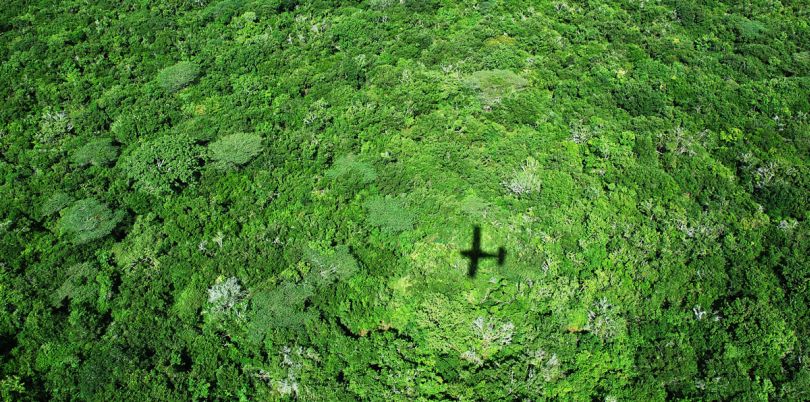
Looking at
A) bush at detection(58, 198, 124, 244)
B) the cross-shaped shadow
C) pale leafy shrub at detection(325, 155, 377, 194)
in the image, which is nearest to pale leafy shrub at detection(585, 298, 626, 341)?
the cross-shaped shadow

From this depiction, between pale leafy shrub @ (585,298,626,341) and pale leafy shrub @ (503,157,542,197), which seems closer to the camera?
pale leafy shrub @ (585,298,626,341)

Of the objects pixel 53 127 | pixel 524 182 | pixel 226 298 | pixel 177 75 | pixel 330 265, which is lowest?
pixel 226 298

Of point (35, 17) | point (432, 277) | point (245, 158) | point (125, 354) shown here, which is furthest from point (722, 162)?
point (35, 17)

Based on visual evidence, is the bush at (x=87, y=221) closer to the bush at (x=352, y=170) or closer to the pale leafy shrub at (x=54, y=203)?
the pale leafy shrub at (x=54, y=203)

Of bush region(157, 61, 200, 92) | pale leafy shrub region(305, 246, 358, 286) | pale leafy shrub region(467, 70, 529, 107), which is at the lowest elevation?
pale leafy shrub region(305, 246, 358, 286)

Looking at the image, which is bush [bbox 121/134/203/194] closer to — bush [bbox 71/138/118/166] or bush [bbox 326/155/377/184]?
bush [bbox 71/138/118/166]

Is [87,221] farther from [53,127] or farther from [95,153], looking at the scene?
[53,127]

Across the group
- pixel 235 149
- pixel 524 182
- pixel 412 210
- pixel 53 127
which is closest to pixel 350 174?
pixel 412 210
